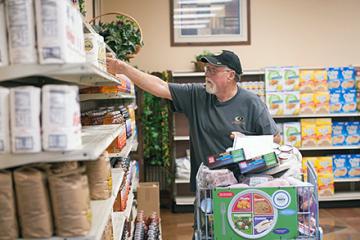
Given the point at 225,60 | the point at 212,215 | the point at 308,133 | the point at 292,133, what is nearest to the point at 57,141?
the point at 212,215

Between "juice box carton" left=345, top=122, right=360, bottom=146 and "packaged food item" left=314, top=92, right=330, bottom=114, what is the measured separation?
14.9 inches

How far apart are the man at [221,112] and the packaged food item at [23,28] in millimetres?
1573

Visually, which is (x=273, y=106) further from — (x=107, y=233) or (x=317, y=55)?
(x=107, y=233)

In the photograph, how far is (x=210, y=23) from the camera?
6254mm

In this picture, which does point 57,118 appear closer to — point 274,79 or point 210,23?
point 274,79

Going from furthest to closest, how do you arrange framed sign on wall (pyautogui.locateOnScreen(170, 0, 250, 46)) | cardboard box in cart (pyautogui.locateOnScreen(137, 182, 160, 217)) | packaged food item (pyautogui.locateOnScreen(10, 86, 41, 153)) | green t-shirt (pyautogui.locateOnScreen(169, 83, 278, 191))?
framed sign on wall (pyautogui.locateOnScreen(170, 0, 250, 46))
cardboard box in cart (pyautogui.locateOnScreen(137, 182, 160, 217))
green t-shirt (pyautogui.locateOnScreen(169, 83, 278, 191))
packaged food item (pyautogui.locateOnScreen(10, 86, 41, 153))

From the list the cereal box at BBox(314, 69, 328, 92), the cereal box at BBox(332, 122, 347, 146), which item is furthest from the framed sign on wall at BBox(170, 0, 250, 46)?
the cereal box at BBox(332, 122, 347, 146)

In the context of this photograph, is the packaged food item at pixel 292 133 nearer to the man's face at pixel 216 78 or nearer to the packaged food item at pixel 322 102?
the packaged food item at pixel 322 102

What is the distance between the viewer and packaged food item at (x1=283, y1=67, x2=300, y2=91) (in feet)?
18.5

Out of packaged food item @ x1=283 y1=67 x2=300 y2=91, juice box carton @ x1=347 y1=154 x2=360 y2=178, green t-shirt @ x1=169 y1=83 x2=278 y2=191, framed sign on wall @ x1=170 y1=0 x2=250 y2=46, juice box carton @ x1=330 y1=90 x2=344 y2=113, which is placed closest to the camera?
green t-shirt @ x1=169 y1=83 x2=278 y2=191

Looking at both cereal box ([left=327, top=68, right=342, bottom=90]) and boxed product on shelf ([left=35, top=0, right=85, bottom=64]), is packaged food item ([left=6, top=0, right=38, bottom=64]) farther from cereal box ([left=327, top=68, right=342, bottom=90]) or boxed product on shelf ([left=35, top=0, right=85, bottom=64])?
cereal box ([left=327, top=68, right=342, bottom=90])

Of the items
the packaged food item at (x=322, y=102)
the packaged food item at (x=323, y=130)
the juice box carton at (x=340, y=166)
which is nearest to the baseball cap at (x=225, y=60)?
the packaged food item at (x=322, y=102)

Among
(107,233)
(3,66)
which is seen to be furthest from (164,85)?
(3,66)

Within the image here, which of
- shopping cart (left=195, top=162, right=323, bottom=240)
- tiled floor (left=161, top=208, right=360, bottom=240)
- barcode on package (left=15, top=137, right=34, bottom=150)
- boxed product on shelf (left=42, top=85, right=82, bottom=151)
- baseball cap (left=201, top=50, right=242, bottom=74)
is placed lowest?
tiled floor (left=161, top=208, right=360, bottom=240)
